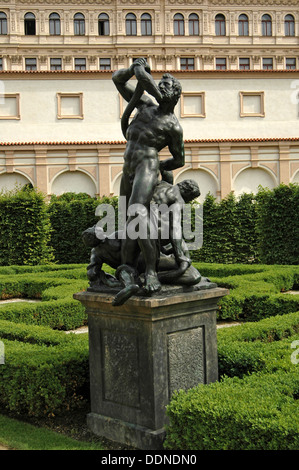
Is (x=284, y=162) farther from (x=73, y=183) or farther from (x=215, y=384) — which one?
(x=215, y=384)

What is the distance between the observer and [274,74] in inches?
1166

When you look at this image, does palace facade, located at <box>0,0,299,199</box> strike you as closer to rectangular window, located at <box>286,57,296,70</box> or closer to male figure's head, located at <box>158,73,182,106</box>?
rectangular window, located at <box>286,57,296,70</box>

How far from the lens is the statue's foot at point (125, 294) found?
4.32 m

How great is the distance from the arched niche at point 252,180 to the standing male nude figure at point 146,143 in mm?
23221

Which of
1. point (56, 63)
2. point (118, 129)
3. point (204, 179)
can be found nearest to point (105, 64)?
point (56, 63)

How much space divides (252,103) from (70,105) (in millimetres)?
10266

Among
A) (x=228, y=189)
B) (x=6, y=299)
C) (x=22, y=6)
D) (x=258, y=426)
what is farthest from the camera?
(x=22, y=6)

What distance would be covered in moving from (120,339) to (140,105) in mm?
2257

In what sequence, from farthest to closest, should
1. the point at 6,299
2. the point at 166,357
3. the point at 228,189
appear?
the point at 228,189 < the point at 6,299 < the point at 166,357

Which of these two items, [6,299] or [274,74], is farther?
[274,74]

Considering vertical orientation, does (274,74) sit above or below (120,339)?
above

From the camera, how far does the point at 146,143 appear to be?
A: 4918 mm

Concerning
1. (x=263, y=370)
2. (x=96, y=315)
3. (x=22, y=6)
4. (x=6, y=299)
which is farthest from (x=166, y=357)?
(x=22, y=6)

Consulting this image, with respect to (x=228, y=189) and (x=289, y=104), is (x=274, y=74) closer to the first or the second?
(x=289, y=104)
